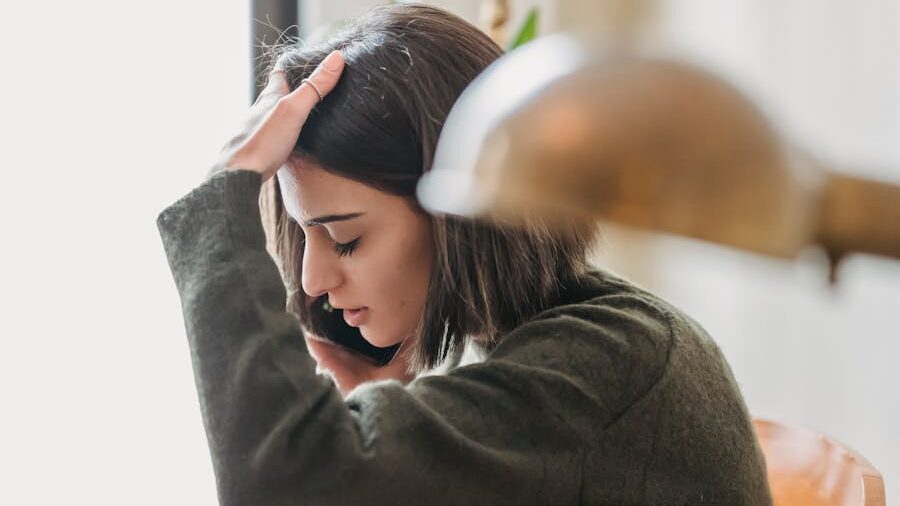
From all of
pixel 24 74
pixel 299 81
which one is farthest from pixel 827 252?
pixel 24 74

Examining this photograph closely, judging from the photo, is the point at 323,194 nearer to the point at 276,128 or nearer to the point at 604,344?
the point at 276,128

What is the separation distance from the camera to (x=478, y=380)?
2.99 ft

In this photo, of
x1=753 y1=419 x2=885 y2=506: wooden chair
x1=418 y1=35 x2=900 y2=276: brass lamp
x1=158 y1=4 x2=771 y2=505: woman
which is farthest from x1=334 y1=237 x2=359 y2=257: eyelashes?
x1=418 y1=35 x2=900 y2=276: brass lamp

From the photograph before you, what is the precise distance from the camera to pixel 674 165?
0.31 meters

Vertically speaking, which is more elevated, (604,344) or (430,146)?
(430,146)

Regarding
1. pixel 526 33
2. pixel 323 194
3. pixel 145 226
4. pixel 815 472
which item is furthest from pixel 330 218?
pixel 526 33

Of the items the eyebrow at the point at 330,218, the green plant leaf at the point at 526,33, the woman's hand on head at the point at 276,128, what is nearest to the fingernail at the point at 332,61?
the woman's hand on head at the point at 276,128

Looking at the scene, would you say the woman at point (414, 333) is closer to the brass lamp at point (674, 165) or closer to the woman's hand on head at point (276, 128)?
the woman's hand on head at point (276, 128)

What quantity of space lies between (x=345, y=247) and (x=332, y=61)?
0.60 feet

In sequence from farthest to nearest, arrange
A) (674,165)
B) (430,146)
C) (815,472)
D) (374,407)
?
(815,472), (430,146), (374,407), (674,165)

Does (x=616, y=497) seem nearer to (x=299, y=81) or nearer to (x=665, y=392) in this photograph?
(x=665, y=392)

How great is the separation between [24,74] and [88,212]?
0.21m

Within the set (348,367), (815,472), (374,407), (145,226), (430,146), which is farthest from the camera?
(145,226)

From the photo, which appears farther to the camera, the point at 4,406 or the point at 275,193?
the point at 4,406
